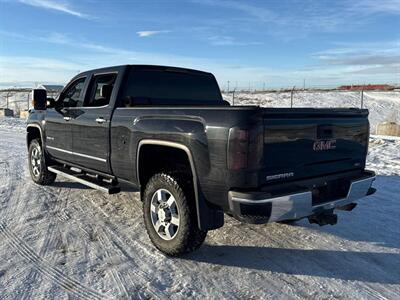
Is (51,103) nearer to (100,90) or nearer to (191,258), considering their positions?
(100,90)

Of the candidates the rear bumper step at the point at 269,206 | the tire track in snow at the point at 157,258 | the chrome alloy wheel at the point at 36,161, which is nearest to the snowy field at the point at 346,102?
the chrome alloy wheel at the point at 36,161

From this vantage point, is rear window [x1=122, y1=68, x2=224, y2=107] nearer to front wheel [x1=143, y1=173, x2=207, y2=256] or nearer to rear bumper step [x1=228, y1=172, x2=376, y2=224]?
front wheel [x1=143, y1=173, x2=207, y2=256]

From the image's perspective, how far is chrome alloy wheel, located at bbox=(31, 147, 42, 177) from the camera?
7000mm

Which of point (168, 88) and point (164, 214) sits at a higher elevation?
point (168, 88)

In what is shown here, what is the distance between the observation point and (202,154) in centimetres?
363

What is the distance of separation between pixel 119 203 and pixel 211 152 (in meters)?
2.85

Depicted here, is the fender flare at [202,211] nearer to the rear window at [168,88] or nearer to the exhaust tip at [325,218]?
the exhaust tip at [325,218]

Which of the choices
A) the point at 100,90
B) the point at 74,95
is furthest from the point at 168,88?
the point at 74,95

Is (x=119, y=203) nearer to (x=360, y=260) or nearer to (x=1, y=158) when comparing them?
(x=360, y=260)

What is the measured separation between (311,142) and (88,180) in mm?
3033

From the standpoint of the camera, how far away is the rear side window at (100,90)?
5.11m

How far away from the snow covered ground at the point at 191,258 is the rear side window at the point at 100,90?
1491mm

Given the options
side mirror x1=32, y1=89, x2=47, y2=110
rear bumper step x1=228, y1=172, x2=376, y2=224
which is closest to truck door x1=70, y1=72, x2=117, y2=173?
side mirror x1=32, y1=89, x2=47, y2=110

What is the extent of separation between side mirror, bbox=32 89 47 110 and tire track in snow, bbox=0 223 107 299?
7.16 feet
